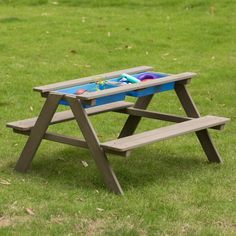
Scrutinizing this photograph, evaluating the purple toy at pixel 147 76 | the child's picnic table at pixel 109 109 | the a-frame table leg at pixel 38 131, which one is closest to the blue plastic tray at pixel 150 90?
the child's picnic table at pixel 109 109

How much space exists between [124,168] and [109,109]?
0.68 m

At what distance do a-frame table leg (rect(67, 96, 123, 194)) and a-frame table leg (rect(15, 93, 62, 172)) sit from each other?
0.24 m

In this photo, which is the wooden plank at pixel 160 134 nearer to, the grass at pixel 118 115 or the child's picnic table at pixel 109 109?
the child's picnic table at pixel 109 109

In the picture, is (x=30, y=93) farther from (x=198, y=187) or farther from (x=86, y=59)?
(x=198, y=187)

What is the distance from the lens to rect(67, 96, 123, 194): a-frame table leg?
6.12m

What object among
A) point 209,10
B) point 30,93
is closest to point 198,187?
point 30,93

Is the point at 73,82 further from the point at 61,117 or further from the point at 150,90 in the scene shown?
the point at 150,90

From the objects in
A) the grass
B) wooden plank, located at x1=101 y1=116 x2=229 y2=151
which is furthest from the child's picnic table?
the grass

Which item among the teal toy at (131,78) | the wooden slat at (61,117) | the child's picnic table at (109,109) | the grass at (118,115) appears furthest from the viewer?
the teal toy at (131,78)

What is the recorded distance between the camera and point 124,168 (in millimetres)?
6891

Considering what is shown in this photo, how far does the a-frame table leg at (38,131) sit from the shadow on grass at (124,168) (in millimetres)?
122

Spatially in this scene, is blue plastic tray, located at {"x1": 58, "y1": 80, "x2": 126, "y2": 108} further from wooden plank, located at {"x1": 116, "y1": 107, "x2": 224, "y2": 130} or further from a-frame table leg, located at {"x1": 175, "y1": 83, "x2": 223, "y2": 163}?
a-frame table leg, located at {"x1": 175, "y1": 83, "x2": 223, "y2": 163}

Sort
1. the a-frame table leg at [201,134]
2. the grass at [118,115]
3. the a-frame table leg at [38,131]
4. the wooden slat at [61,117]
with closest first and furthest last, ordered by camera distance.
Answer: the grass at [118,115]
the a-frame table leg at [38,131]
the wooden slat at [61,117]
the a-frame table leg at [201,134]

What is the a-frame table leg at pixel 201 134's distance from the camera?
7.05 meters
